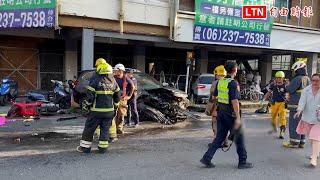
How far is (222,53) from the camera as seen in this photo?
25.5 m

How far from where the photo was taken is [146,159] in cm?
754

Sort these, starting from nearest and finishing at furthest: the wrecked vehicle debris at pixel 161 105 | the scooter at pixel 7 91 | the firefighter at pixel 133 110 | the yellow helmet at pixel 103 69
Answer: the yellow helmet at pixel 103 69 < the firefighter at pixel 133 110 < the wrecked vehicle debris at pixel 161 105 < the scooter at pixel 7 91

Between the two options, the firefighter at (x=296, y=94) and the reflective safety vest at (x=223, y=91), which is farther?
the firefighter at (x=296, y=94)

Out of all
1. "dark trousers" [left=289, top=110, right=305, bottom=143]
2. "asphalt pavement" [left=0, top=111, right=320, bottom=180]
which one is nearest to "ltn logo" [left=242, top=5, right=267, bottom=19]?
"asphalt pavement" [left=0, top=111, right=320, bottom=180]

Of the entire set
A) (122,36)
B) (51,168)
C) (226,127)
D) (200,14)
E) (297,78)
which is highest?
(200,14)

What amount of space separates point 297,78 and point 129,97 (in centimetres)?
399

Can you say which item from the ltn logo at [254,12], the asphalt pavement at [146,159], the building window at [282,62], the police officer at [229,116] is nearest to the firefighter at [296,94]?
the asphalt pavement at [146,159]

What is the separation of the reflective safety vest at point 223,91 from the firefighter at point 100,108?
2.17 metres

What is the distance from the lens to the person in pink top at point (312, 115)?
23.8 ft

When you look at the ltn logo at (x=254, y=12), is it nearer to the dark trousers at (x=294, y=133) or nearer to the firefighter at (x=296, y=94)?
the firefighter at (x=296, y=94)

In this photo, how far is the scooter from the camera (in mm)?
15125

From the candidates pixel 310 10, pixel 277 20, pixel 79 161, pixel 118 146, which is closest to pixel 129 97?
pixel 118 146

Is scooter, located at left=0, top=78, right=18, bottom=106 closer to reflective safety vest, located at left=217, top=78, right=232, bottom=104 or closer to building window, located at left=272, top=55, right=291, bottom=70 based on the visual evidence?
reflective safety vest, located at left=217, top=78, right=232, bottom=104

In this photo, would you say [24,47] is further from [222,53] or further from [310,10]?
[310,10]
